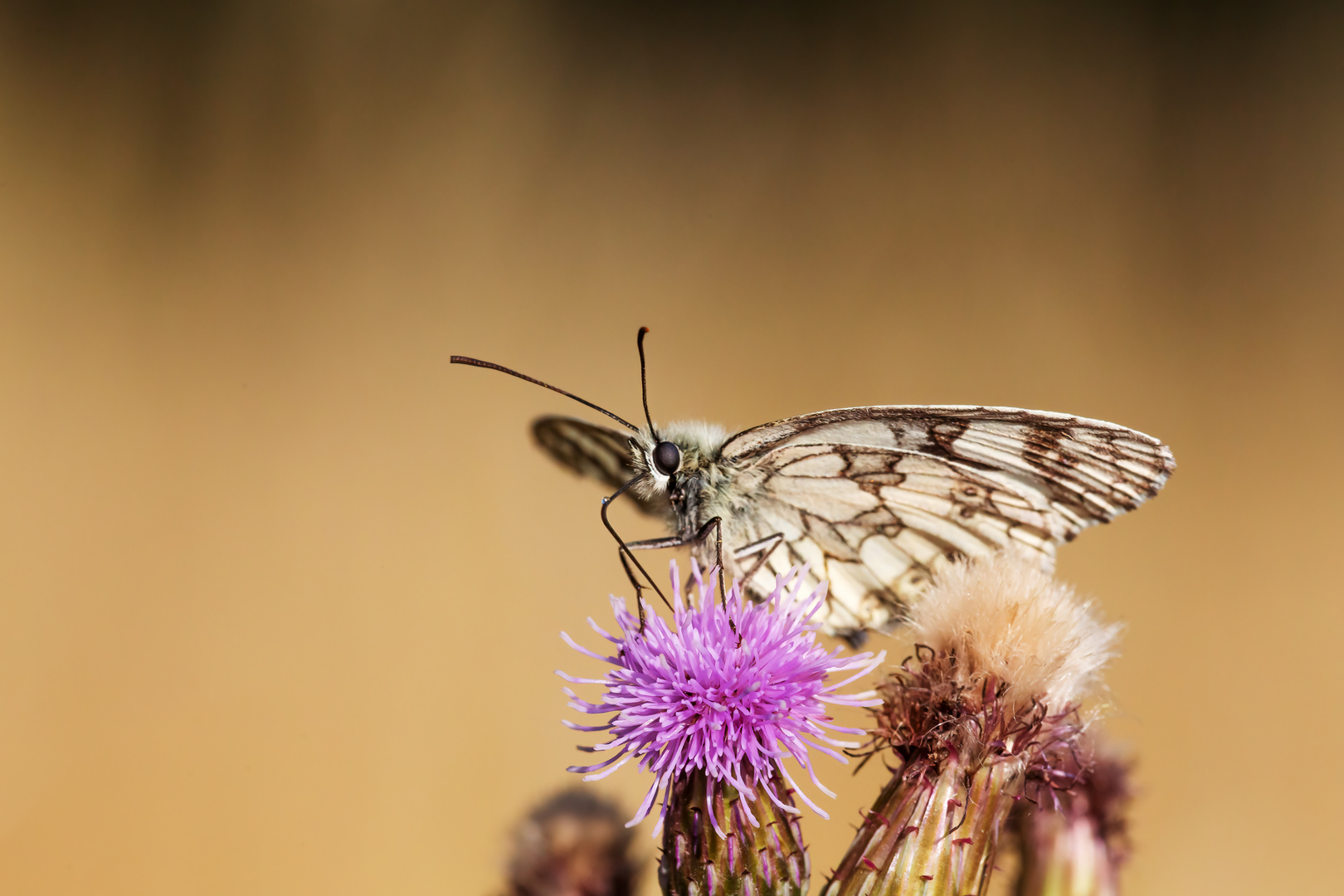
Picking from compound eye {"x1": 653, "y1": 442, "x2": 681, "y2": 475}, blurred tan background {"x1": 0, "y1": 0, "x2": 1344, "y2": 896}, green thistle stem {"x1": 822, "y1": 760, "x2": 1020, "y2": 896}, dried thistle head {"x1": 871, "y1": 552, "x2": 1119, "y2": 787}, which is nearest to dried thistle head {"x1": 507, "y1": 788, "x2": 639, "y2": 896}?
green thistle stem {"x1": 822, "y1": 760, "x2": 1020, "y2": 896}

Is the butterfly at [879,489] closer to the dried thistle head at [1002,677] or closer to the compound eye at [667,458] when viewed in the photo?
the compound eye at [667,458]

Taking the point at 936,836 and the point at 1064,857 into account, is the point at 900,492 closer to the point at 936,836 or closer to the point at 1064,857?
the point at 936,836

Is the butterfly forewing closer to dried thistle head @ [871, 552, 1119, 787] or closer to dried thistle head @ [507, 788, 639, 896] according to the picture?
dried thistle head @ [871, 552, 1119, 787]

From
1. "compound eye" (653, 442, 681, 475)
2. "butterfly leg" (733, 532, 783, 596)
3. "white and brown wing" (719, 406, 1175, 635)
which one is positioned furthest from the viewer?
"butterfly leg" (733, 532, 783, 596)

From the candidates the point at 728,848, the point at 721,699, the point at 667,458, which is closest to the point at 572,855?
the point at 728,848

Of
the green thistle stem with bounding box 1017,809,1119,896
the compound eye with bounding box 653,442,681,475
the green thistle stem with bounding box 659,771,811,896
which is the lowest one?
the green thistle stem with bounding box 659,771,811,896

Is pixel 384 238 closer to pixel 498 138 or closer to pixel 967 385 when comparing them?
pixel 498 138

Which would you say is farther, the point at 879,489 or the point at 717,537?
the point at 879,489

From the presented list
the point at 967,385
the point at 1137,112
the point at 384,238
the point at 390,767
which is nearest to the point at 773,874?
the point at 390,767

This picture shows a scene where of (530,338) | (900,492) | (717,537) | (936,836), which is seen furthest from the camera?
(530,338)
